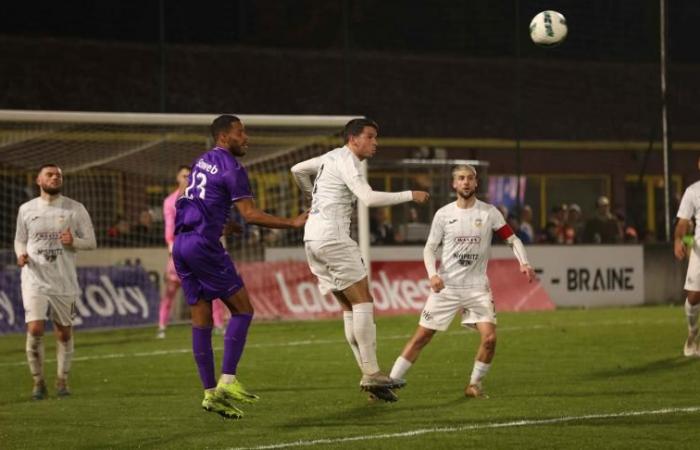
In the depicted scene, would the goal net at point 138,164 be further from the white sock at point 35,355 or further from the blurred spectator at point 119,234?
the white sock at point 35,355

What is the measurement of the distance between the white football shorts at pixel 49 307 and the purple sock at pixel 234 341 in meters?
3.01

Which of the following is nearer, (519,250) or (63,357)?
(519,250)

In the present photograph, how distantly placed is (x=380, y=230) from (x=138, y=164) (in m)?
4.48

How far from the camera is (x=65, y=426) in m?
10.4

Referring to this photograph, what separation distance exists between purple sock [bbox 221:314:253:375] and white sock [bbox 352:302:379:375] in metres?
1.09

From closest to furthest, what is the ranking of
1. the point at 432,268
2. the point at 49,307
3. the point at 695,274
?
the point at 432,268 → the point at 49,307 → the point at 695,274

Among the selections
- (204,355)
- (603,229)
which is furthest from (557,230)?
(204,355)

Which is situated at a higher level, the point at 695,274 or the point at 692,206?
the point at 692,206

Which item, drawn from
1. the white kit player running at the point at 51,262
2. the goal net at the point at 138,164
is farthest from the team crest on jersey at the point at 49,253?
the goal net at the point at 138,164

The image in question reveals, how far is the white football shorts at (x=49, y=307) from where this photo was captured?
12.6 m

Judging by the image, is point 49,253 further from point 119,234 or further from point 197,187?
point 119,234

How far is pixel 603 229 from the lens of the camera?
2650cm

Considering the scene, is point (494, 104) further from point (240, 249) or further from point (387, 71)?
point (240, 249)

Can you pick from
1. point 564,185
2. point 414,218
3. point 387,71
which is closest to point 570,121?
point 564,185
